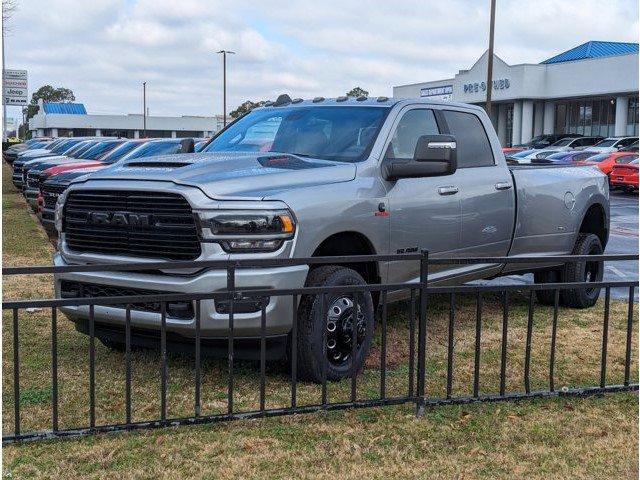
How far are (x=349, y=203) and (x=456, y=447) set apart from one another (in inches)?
75.3

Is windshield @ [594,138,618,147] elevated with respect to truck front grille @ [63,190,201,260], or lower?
elevated

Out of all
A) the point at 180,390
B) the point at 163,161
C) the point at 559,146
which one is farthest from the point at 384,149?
the point at 559,146

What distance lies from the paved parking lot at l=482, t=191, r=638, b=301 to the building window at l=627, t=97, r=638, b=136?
2458 cm

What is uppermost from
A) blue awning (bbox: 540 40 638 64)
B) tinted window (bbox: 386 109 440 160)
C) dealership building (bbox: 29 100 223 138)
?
blue awning (bbox: 540 40 638 64)

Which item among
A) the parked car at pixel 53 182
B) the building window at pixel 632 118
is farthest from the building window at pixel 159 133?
the parked car at pixel 53 182

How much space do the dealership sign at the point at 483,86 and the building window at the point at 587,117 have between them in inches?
171

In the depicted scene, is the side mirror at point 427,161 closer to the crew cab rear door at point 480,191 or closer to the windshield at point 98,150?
the crew cab rear door at point 480,191

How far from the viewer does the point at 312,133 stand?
672cm

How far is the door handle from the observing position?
6684 mm

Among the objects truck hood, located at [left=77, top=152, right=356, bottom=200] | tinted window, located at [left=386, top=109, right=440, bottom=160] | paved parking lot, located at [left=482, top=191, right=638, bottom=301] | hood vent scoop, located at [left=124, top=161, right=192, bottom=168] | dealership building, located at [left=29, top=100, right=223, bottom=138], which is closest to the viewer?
truck hood, located at [left=77, top=152, right=356, bottom=200]

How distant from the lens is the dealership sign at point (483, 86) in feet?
185

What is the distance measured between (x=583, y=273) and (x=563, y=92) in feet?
158

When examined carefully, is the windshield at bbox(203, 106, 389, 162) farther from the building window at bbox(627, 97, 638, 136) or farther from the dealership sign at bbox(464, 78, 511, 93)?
the dealership sign at bbox(464, 78, 511, 93)

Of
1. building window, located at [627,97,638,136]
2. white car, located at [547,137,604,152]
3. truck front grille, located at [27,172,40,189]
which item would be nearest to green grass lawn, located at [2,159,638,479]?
truck front grille, located at [27,172,40,189]
